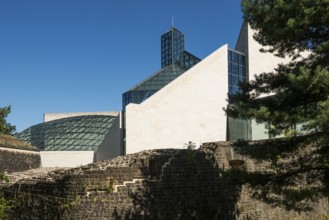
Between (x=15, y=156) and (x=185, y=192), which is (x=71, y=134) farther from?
(x=185, y=192)

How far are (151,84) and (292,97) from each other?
32.2m

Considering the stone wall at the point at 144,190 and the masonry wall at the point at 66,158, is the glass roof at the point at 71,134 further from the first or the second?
the stone wall at the point at 144,190

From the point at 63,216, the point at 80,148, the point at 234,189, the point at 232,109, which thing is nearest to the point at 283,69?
the point at 232,109

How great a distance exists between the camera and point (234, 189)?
1504 centimetres

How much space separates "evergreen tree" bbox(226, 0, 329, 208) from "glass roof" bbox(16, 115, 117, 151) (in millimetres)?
34935

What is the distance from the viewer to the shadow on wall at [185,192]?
13.5 meters

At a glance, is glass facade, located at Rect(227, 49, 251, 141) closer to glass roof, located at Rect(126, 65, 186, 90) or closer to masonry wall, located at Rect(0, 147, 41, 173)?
glass roof, located at Rect(126, 65, 186, 90)

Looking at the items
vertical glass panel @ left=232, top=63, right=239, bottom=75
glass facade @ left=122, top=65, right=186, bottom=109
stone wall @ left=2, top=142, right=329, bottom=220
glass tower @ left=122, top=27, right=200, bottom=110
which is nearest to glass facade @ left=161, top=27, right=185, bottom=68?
glass tower @ left=122, top=27, right=200, bottom=110

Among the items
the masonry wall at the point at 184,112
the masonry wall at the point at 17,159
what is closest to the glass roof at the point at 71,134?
the masonry wall at the point at 17,159

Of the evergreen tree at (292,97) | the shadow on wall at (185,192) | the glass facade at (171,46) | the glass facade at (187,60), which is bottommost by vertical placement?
the shadow on wall at (185,192)

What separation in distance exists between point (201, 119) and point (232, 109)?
19.7 meters

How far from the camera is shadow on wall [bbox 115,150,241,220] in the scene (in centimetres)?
1354

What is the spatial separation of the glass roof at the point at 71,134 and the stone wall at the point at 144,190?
2988 centimetres

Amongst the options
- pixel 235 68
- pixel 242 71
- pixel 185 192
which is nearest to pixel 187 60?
pixel 242 71
